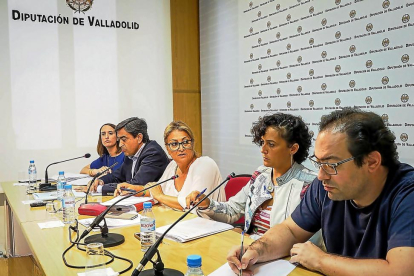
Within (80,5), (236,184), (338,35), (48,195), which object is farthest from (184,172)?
(80,5)

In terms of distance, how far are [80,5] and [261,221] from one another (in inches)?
166

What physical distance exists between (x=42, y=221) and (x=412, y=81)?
8.51ft

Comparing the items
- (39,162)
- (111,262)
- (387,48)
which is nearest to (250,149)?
(387,48)

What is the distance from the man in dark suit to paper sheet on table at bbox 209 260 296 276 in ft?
6.73

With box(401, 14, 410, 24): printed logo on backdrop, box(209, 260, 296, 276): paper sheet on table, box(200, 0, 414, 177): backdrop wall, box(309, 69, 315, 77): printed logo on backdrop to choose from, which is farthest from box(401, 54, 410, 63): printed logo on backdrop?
box(209, 260, 296, 276): paper sheet on table

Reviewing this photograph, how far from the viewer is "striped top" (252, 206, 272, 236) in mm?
2254

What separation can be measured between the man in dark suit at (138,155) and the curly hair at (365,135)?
7.43 ft

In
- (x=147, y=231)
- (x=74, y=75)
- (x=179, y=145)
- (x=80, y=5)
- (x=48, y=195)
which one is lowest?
(x=48, y=195)

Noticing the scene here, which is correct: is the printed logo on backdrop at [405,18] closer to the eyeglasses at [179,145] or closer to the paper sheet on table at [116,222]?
the eyeglasses at [179,145]

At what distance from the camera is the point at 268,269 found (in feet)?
4.85

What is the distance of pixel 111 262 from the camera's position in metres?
1.62

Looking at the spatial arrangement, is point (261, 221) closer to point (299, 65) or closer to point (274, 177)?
point (274, 177)

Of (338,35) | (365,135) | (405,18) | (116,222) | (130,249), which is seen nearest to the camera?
(365,135)

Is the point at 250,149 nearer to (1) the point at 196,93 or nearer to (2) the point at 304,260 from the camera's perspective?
(1) the point at 196,93
